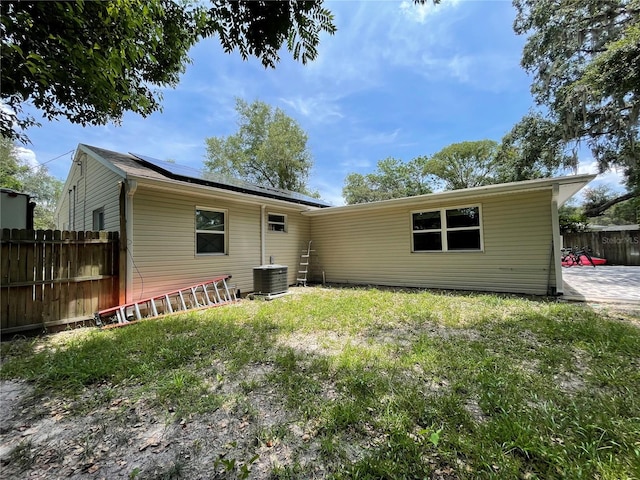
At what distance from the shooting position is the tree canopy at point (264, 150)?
66.1ft

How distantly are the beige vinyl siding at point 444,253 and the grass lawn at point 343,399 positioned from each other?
7.66 feet

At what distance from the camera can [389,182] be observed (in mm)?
26562

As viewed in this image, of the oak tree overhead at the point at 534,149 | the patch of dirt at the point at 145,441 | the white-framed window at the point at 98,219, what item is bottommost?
the patch of dirt at the point at 145,441

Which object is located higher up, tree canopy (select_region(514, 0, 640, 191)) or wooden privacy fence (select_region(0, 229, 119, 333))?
tree canopy (select_region(514, 0, 640, 191))

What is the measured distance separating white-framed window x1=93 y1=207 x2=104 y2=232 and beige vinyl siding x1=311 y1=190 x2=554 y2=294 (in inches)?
240

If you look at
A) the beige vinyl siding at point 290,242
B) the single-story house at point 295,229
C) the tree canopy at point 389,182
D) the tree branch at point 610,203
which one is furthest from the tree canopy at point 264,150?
the tree branch at point 610,203

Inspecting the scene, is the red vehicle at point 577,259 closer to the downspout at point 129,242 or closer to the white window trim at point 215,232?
the white window trim at point 215,232

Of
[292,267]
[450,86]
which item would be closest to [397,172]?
[450,86]

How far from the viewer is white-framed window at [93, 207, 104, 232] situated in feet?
20.9

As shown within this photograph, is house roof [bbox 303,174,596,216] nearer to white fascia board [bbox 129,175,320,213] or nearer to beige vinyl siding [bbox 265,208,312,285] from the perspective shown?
beige vinyl siding [bbox 265,208,312,285]

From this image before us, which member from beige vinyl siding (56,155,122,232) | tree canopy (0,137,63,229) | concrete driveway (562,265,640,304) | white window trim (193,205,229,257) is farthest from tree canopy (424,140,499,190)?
tree canopy (0,137,63,229)

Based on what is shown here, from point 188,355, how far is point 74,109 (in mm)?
4651

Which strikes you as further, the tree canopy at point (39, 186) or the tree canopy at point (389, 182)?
the tree canopy at point (389, 182)

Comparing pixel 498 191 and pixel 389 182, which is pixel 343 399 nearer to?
pixel 498 191
